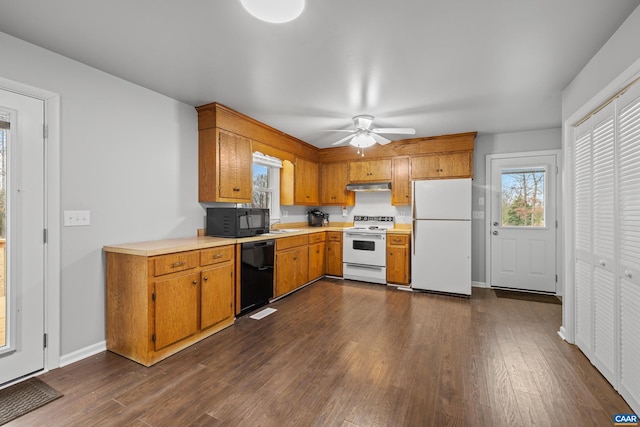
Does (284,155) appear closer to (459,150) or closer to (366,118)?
(366,118)

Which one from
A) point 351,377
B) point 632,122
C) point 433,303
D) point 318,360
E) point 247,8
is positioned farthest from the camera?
point 433,303

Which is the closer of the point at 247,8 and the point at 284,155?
the point at 247,8

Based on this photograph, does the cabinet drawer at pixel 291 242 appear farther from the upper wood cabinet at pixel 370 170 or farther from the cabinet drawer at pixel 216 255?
the upper wood cabinet at pixel 370 170

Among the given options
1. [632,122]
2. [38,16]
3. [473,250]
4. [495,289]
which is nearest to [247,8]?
[38,16]

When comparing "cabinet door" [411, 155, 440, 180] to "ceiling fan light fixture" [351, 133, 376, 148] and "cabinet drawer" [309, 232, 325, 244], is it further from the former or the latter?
"cabinet drawer" [309, 232, 325, 244]

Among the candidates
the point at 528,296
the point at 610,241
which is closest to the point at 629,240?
the point at 610,241

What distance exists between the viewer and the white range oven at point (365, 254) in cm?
470

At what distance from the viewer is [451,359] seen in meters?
2.41

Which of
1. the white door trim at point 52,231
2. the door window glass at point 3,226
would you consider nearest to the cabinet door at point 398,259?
the white door trim at point 52,231

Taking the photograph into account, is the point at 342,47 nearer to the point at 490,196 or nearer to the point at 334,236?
the point at 334,236

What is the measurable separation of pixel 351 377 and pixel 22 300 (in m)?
2.43

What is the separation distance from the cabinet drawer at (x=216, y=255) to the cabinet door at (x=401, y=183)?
9.65ft

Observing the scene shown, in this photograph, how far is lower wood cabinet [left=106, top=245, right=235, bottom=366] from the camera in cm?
231

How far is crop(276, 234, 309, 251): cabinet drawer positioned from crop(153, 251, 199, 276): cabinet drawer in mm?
1378
